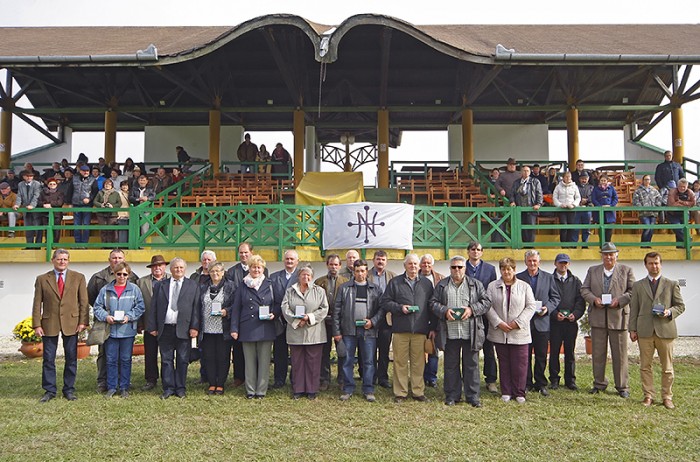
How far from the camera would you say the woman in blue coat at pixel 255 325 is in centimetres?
650

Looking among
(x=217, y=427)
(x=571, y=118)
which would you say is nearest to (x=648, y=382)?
(x=217, y=427)

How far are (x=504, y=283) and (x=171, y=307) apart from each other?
359 centimetres

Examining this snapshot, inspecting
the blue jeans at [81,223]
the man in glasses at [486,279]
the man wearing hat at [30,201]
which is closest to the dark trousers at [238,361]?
the man in glasses at [486,279]

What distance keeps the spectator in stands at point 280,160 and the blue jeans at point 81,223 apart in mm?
5709

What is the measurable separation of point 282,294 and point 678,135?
13546 mm

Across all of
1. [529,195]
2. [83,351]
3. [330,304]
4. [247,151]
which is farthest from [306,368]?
[247,151]

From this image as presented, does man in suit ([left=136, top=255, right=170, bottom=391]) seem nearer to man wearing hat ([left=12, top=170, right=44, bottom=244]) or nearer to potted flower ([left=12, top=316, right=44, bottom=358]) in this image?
potted flower ([left=12, top=316, right=44, bottom=358])

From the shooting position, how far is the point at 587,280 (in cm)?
689

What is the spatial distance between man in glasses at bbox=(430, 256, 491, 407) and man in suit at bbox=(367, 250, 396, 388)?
32.2 inches

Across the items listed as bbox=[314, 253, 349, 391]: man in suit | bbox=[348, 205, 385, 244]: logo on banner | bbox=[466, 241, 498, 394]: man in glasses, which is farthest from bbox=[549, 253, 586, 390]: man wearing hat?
bbox=[348, 205, 385, 244]: logo on banner

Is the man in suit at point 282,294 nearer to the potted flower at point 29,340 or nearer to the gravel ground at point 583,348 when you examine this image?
the gravel ground at point 583,348

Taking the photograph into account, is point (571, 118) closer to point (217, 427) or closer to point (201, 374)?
point (201, 374)

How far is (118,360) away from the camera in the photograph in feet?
21.7

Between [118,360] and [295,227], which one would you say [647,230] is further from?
[118,360]
